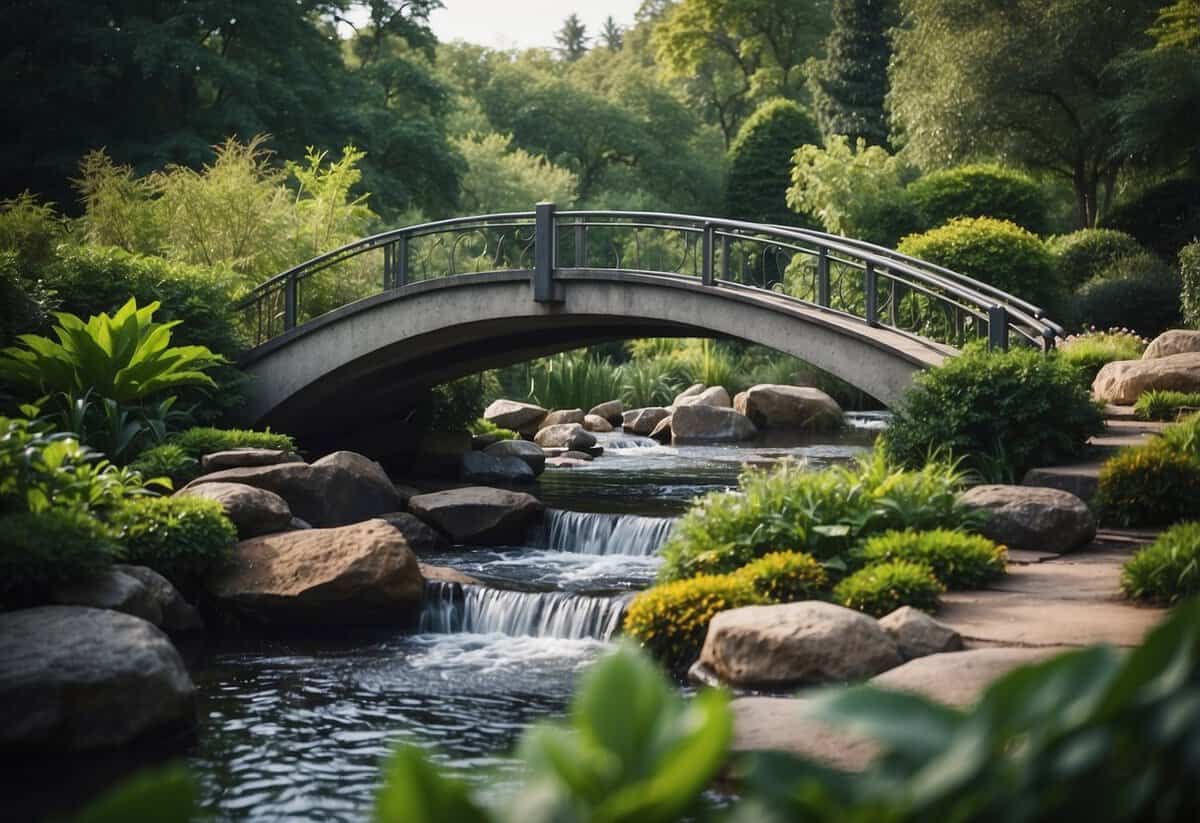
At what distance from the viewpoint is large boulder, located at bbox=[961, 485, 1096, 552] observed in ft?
30.2

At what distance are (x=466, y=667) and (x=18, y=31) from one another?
2506cm

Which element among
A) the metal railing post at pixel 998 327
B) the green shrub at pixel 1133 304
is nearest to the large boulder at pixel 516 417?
the green shrub at pixel 1133 304

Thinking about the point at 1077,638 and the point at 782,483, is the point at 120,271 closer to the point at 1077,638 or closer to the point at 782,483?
the point at 782,483

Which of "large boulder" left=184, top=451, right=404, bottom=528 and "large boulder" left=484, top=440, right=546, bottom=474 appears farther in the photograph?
"large boulder" left=484, top=440, right=546, bottom=474

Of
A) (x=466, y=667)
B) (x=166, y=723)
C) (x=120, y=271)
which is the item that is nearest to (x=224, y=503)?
(x=466, y=667)

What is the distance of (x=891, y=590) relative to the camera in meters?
7.88

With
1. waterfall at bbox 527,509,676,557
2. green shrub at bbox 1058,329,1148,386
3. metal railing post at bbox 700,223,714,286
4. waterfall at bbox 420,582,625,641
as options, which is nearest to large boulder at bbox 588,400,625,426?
green shrub at bbox 1058,329,1148,386

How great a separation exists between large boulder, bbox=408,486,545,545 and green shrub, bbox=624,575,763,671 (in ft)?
16.2

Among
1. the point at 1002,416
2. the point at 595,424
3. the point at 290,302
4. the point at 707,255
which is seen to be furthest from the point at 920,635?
the point at 595,424

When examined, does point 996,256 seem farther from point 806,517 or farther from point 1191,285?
point 806,517

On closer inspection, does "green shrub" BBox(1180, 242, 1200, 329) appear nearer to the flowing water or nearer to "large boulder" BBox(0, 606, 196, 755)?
the flowing water

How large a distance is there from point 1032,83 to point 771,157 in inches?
365

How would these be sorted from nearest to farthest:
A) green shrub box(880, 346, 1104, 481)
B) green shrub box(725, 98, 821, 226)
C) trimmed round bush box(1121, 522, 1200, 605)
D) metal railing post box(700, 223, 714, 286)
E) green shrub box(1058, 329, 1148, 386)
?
trimmed round bush box(1121, 522, 1200, 605) → green shrub box(880, 346, 1104, 481) → metal railing post box(700, 223, 714, 286) → green shrub box(1058, 329, 1148, 386) → green shrub box(725, 98, 821, 226)

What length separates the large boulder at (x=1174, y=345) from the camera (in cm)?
1507
